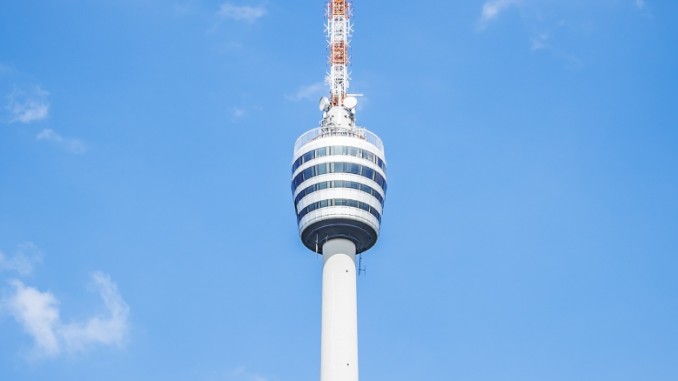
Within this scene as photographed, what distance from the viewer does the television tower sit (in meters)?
130

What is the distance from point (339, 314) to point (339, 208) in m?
13.9

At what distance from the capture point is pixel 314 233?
13675 cm

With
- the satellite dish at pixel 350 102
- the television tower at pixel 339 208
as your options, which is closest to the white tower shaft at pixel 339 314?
the television tower at pixel 339 208

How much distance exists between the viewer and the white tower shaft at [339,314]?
414ft

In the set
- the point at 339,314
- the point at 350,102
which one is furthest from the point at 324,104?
the point at 339,314

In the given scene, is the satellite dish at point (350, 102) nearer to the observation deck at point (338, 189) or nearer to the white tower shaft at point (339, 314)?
the observation deck at point (338, 189)

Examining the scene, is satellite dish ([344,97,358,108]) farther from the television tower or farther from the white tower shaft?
the white tower shaft

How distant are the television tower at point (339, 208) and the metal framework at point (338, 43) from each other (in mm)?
8096

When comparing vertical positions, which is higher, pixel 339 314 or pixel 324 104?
pixel 324 104

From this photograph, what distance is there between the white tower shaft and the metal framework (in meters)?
26.2

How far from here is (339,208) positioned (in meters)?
134

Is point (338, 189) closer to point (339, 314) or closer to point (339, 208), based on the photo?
point (339, 208)

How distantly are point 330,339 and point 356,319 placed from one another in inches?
203

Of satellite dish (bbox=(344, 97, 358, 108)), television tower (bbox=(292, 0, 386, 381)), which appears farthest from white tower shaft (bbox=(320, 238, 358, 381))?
satellite dish (bbox=(344, 97, 358, 108))
